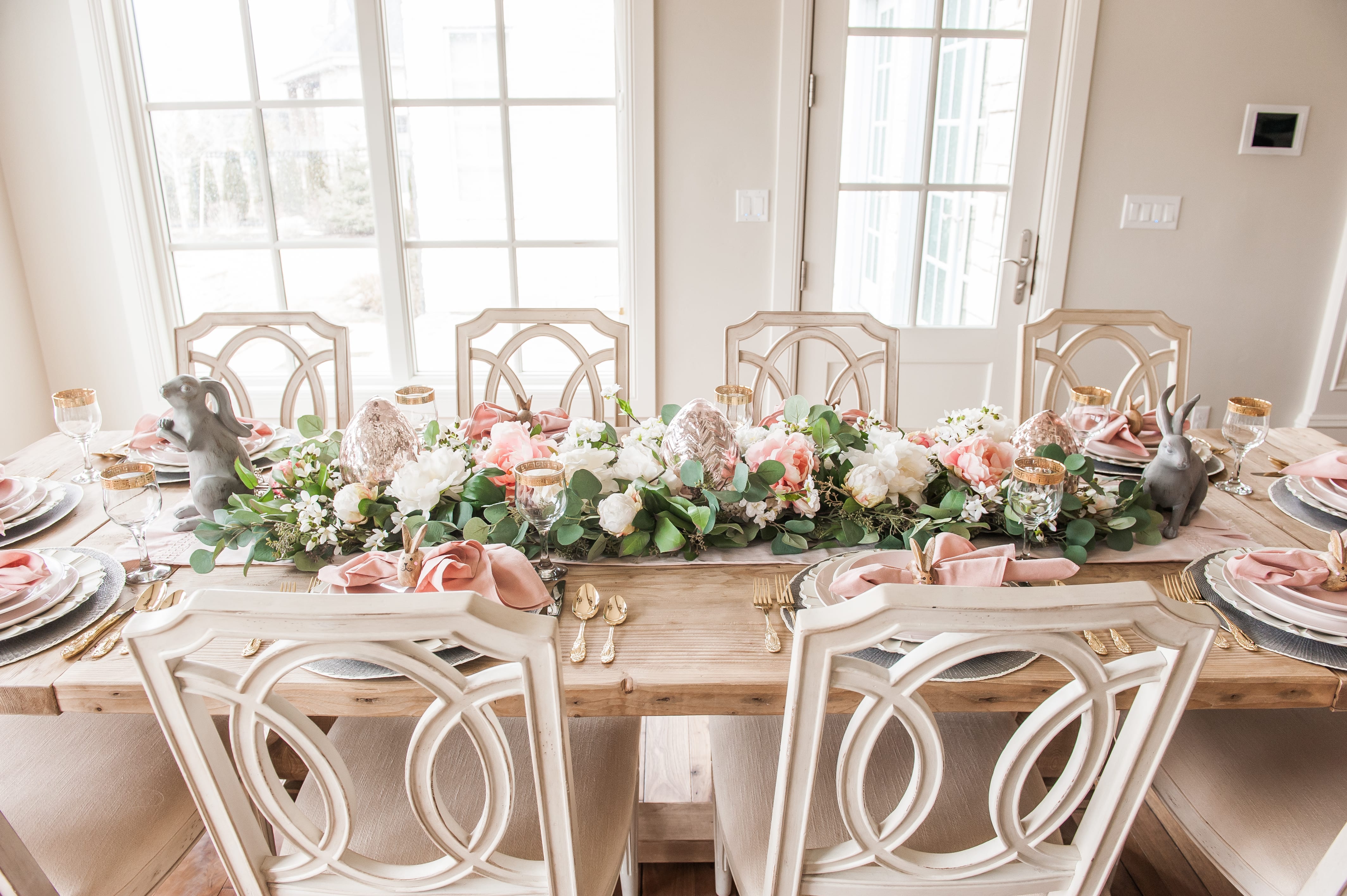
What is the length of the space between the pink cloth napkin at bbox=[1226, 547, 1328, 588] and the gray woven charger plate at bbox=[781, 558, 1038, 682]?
1.11 ft

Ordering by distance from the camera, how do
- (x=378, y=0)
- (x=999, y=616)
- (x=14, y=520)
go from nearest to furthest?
(x=999, y=616) → (x=14, y=520) → (x=378, y=0)

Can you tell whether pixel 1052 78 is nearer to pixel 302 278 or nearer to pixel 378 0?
pixel 378 0

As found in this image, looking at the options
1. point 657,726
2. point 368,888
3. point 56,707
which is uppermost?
point 56,707

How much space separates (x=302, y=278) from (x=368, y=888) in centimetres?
236

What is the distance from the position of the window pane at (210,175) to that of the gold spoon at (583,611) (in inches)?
88.4

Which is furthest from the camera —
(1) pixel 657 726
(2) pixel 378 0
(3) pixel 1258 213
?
(3) pixel 1258 213

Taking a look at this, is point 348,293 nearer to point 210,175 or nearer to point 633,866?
point 210,175

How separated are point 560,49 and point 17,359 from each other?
1.99m

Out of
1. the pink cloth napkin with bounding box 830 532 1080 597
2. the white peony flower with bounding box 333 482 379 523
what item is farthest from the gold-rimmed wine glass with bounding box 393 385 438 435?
the pink cloth napkin with bounding box 830 532 1080 597

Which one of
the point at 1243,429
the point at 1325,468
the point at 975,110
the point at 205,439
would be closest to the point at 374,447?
the point at 205,439

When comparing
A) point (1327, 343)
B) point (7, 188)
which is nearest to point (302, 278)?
point (7, 188)

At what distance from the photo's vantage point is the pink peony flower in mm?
1212

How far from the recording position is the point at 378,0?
245cm

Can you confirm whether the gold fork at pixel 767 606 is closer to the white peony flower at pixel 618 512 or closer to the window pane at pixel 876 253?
the white peony flower at pixel 618 512
